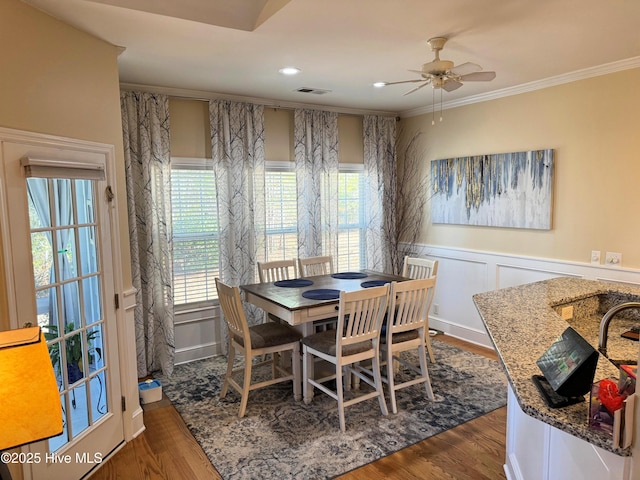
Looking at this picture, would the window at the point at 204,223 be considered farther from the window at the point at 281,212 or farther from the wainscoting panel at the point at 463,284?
the wainscoting panel at the point at 463,284

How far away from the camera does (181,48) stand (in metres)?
2.94

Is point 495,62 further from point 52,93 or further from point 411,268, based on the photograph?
point 52,93

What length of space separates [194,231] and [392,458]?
2807 mm

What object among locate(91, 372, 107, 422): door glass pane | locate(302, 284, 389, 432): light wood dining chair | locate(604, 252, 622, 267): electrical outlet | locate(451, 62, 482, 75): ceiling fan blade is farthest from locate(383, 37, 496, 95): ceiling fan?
locate(91, 372, 107, 422): door glass pane

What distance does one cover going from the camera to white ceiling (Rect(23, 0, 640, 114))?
232cm

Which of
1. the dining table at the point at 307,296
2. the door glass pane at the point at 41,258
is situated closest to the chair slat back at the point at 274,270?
the dining table at the point at 307,296

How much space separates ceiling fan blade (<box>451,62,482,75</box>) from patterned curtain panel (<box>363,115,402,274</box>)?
103 inches

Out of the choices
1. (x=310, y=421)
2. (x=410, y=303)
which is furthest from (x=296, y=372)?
(x=410, y=303)

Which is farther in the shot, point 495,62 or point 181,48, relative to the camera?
point 495,62

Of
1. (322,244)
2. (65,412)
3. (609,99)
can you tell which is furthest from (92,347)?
(609,99)

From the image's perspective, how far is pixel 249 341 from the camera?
321 cm

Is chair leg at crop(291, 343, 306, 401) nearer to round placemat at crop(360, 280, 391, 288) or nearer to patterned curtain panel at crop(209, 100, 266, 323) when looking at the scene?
round placemat at crop(360, 280, 391, 288)

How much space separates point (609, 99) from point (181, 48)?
11.1 ft

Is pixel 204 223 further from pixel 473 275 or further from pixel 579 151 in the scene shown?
pixel 579 151
